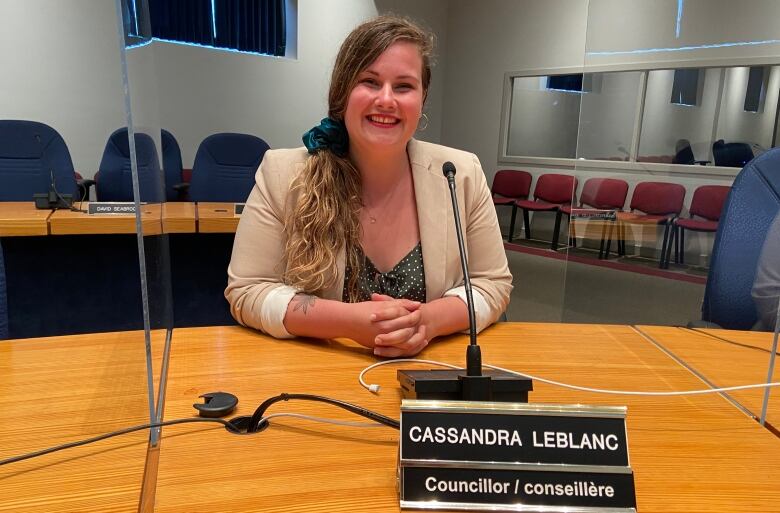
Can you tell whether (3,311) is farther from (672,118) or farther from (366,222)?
(672,118)

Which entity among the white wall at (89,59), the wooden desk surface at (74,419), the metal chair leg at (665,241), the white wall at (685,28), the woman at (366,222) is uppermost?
the white wall at (685,28)

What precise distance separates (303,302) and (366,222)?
11.0 inches

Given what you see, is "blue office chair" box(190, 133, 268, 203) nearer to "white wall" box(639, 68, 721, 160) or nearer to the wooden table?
the wooden table

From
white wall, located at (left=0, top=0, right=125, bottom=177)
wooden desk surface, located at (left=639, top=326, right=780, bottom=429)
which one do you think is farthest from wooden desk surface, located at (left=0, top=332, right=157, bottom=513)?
wooden desk surface, located at (left=639, top=326, right=780, bottom=429)

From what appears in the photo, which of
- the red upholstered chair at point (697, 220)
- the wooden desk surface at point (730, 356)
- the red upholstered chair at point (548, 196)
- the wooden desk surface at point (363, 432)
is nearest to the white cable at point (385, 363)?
the wooden desk surface at point (363, 432)

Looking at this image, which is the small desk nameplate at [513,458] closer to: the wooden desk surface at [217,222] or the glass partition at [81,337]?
the glass partition at [81,337]

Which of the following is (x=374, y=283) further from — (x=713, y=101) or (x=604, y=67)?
(x=604, y=67)

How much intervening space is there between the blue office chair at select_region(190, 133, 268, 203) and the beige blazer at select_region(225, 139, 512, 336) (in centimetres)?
217

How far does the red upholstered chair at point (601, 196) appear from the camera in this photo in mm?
4113

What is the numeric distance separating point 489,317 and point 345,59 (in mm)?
600

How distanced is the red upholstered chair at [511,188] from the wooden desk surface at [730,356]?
425 centimetres

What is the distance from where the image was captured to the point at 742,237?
141 centimetres


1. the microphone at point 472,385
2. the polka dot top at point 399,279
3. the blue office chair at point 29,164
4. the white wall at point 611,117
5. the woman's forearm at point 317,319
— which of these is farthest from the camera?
the white wall at point 611,117

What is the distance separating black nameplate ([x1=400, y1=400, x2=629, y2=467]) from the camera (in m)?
0.55
